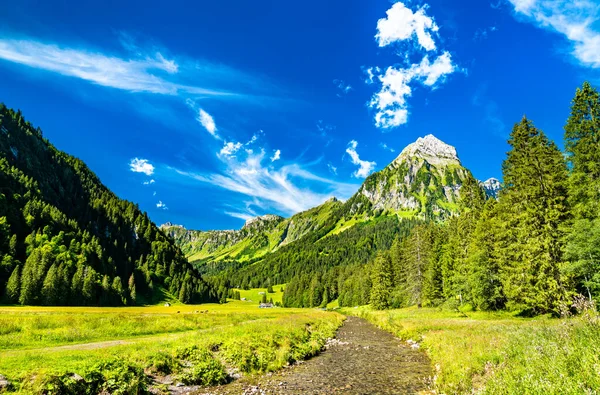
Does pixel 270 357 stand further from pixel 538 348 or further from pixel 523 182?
pixel 523 182

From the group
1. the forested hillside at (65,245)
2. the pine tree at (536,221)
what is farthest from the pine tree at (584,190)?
the forested hillside at (65,245)

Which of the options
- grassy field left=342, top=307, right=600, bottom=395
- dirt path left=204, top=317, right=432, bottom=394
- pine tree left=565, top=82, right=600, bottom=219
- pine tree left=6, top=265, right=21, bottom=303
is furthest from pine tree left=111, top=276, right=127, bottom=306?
pine tree left=565, top=82, right=600, bottom=219

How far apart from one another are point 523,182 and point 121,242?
186097 mm

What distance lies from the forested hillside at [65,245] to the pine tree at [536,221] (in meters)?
104

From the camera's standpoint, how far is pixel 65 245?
4658 inches

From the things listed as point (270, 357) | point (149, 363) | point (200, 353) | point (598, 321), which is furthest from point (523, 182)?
point (149, 363)

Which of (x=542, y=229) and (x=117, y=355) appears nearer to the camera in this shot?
(x=117, y=355)

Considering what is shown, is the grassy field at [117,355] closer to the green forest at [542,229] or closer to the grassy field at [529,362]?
the grassy field at [529,362]

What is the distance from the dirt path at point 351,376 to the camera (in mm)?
17859

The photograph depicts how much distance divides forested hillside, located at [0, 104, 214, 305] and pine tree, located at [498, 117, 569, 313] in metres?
104

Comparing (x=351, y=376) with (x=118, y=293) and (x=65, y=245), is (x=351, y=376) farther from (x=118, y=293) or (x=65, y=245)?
(x=65, y=245)

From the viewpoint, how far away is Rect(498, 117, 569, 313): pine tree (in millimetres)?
32844

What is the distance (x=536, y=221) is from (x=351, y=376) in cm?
2810

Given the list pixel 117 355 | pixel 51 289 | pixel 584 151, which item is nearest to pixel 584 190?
pixel 584 151
